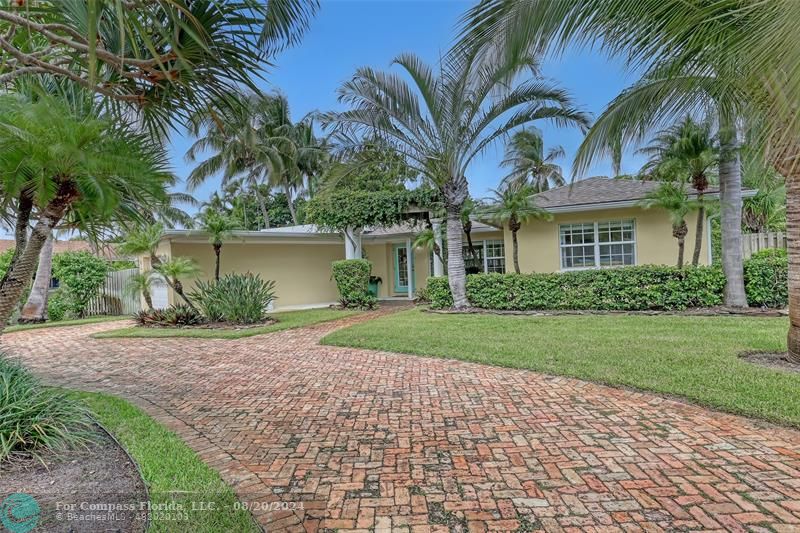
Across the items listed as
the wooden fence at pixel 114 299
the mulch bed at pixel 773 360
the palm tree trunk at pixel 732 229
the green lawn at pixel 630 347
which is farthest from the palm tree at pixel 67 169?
the wooden fence at pixel 114 299

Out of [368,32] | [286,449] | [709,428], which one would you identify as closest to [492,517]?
[286,449]

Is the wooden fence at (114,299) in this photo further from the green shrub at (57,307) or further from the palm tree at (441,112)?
the palm tree at (441,112)

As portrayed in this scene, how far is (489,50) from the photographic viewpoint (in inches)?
230

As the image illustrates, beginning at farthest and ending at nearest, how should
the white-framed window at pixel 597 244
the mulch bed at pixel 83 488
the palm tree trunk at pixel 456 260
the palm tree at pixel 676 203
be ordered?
the white-framed window at pixel 597 244
the palm tree trunk at pixel 456 260
the palm tree at pixel 676 203
the mulch bed at pixel 83 488

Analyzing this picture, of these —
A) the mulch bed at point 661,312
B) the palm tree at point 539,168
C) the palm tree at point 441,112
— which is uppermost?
the palm tree at point 539,168

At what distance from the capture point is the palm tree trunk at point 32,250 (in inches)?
156

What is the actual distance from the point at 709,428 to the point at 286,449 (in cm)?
→ 392

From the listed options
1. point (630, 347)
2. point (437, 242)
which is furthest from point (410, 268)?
point (630, 347)

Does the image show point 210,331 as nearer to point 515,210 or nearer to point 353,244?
point 353,244

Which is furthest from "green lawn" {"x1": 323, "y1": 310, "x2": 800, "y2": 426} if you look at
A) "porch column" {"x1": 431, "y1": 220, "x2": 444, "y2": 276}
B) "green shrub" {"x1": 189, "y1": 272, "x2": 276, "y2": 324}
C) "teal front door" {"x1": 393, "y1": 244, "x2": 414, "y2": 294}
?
"teal front door" {"x1": 393, "y1": 244, "x2": 414, "y2": 294}

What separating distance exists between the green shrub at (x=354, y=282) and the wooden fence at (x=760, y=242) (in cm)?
1158

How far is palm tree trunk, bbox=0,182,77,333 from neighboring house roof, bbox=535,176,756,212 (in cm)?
1138

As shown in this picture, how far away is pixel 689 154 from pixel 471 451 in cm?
1038

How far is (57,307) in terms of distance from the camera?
52.1ft
